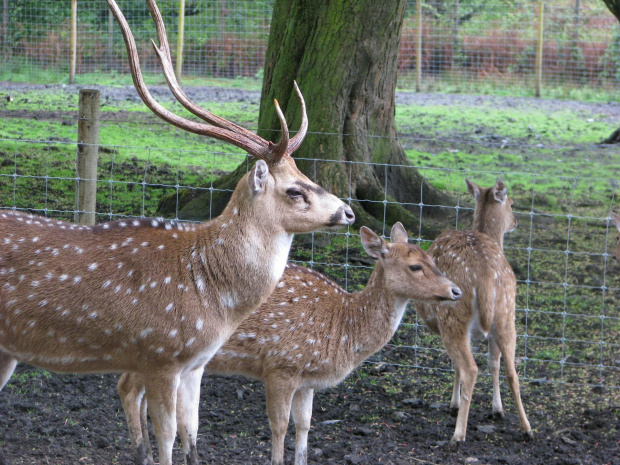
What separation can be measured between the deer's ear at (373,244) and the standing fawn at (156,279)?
3.00 feet

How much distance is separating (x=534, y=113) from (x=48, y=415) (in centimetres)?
1292

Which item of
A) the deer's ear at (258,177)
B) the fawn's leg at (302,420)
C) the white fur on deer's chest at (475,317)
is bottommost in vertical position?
the fawn's leg at (302,420)

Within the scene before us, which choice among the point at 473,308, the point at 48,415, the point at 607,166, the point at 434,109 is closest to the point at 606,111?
the point at 434,109

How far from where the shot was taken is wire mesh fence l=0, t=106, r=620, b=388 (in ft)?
20.2

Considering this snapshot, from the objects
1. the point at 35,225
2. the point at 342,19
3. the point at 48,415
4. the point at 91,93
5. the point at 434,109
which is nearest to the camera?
the point at 35,225

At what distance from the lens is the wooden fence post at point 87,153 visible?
6035 mm

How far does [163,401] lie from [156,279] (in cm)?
57

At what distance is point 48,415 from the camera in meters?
4.95

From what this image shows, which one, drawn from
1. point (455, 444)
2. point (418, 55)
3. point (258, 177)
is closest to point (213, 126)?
point (258, 177)

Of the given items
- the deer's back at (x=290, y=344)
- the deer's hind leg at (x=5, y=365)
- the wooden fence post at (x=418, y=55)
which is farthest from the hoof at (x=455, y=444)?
the wooden fence post at (x=418, y=55)

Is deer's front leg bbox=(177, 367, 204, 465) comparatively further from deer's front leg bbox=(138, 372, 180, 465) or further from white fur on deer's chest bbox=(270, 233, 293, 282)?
white fur on deer's chest bbox=(270, 233, 293, 282)

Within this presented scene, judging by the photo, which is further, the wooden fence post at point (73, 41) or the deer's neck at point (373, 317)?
the wooden fence post at point (73, 41)

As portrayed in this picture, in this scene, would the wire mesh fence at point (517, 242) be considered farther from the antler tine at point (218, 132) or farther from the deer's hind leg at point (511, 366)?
the antler tine at point (218, 132)

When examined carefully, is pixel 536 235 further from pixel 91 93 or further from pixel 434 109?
pixel 434 109
